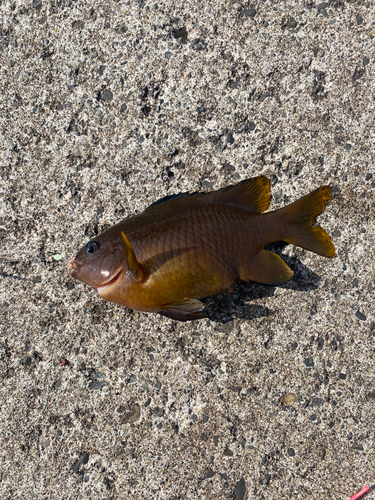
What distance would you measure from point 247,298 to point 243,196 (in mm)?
691

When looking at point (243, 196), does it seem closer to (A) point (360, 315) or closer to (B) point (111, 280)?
(B) point (111, 280)

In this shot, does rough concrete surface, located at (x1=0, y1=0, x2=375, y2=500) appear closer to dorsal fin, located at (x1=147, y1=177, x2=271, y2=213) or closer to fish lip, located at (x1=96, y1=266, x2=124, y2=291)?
dorsal fin, located at (x1=147, y1=177, x2=271, y2=213)

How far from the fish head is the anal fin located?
2.29ft

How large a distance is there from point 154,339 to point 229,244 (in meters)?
0.86

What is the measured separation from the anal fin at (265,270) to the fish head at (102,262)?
2.29 feet

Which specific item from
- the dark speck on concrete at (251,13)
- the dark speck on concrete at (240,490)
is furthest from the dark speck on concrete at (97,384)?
the dark speck on concrete at (251,13)

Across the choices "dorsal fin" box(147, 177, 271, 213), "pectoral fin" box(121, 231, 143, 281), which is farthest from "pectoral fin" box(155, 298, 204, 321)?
"dorsal fin" box(147, 177, 271, 213)

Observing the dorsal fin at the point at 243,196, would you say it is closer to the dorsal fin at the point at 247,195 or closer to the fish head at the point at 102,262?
the dorsal fin at the point at 247,195

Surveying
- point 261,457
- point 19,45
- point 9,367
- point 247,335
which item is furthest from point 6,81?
point 261,457

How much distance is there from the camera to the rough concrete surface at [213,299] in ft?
8.09

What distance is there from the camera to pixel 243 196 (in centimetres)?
230

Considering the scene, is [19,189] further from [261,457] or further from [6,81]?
[261,457]

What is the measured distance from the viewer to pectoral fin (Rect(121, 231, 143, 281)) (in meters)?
1.94

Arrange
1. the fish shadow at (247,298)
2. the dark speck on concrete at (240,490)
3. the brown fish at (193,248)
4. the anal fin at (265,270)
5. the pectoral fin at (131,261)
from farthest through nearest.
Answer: the fish shadow at (247,298) < the dark speck on concrete at (240,490) < the anal fin at (265,270) < the brown fish at (193,248) < the pectoral fin at (131,261)
